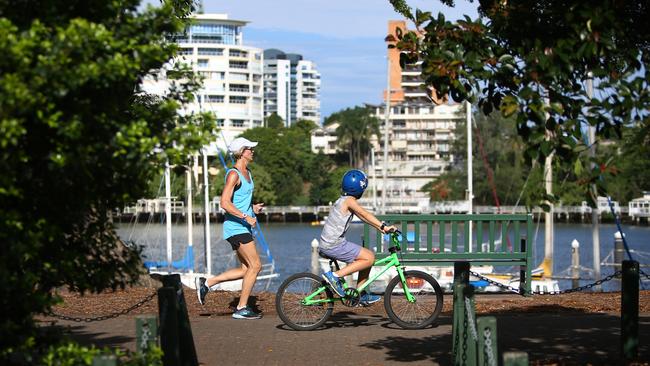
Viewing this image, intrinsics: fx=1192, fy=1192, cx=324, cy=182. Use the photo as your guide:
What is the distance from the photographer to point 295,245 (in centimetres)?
9031

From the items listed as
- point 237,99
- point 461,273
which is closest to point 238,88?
point 237,99

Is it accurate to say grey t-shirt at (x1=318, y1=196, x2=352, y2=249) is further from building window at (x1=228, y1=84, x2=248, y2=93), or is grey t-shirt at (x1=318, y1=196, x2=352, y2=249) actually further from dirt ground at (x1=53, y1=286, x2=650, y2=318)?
building window at (x1=228, y1=84, x2=248, y2=93)

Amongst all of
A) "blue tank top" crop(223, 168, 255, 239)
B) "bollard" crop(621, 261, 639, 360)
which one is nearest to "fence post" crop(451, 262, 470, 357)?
"bollard" crop(621, 261, 639, 360)

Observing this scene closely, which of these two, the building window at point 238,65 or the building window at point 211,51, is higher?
the building window at point 211,51

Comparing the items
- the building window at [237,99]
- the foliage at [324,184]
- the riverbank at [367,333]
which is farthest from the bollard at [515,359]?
the building window at [237,99]

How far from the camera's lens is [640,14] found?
28.8ft

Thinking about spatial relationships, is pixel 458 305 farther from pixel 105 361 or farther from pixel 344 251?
pixel 105 361

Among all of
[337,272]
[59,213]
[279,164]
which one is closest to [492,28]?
[59,213]

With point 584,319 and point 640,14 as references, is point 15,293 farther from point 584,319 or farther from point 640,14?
point 584,319

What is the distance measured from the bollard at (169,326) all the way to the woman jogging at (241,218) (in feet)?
12.9

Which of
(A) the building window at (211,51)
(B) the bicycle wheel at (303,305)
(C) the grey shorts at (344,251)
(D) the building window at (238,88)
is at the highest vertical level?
(A) the building window at (211,51)

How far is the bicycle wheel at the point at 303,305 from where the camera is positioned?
12.0 m

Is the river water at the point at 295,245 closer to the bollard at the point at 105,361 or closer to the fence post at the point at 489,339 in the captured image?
the fence post at the point at 489,339

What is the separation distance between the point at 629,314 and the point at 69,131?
18.5 feet
